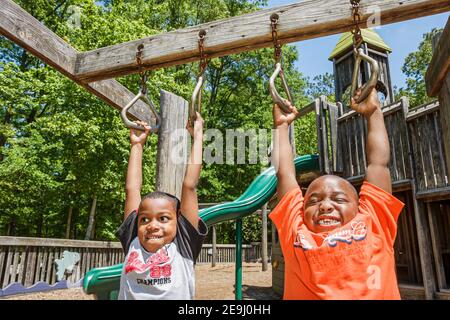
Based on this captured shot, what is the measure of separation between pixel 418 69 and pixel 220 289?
873 inches

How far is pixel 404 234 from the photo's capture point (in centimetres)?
861

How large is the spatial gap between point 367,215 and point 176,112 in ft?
6.85

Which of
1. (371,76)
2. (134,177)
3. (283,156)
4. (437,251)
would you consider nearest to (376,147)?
(371,76)

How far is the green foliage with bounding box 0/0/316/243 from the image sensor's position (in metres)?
11.7

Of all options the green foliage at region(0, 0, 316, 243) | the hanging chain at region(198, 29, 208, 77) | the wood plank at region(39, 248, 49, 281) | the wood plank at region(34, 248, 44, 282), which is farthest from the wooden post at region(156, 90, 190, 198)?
the green foliage at region(0, 0, 316, 243)

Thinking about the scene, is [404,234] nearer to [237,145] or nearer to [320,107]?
[320,107]

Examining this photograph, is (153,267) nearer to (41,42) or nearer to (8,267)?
(41,42)

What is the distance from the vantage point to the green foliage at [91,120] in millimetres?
11680

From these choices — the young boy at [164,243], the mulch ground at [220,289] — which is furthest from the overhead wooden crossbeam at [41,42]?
the mulch ground at [220,289]

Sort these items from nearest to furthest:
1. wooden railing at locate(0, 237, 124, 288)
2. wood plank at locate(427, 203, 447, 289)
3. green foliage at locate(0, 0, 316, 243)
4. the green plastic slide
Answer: the green plastic slide
wood plank at locate(427, 203, 447, 289)
wooden railing at locate(0, 237, 124, 288)
green foliage at locate(0, 0, 316, 243)

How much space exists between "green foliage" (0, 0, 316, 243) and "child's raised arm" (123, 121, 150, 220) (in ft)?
29.8

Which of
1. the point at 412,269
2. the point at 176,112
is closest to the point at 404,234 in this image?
the point at 412,269

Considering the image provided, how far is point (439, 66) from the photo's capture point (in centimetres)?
248

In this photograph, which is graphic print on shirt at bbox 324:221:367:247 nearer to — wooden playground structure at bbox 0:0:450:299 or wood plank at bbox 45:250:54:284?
wooden playground structure at bbox 0:0:450:299
